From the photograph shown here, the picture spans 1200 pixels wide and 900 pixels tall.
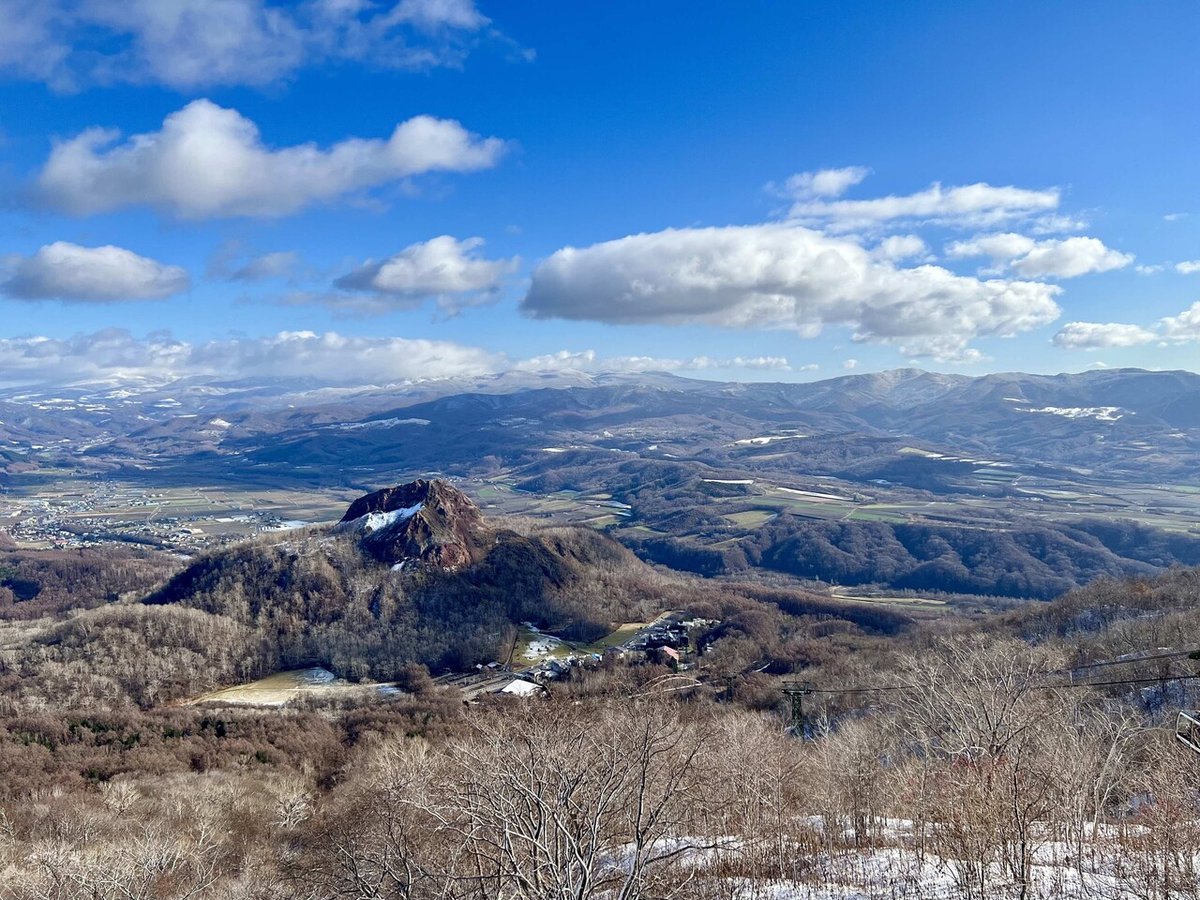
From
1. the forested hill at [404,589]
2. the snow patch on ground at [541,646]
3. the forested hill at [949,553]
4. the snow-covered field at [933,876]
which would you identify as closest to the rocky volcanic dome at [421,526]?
the forested hill at [404,589]

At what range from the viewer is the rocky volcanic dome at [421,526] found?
3814 inches

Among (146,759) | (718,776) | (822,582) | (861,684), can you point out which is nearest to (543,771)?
(718,776)

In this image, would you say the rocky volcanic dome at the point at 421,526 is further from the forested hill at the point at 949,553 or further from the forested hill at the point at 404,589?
the forested hill at the point at 949,553

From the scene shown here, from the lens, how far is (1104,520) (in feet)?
589

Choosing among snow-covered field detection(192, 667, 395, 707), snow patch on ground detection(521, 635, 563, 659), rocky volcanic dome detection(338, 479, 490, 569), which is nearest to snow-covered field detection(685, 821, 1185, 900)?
snow-covered field detection(192, 667, 395, 707)

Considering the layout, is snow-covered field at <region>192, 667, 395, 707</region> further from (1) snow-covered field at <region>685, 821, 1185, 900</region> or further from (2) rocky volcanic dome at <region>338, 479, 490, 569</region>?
(1) snow-covered field at <region>685, 821, 1185, 900</region>

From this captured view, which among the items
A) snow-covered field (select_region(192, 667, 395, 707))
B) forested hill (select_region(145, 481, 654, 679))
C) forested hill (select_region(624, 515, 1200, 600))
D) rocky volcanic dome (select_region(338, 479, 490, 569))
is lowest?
forested hill (select_region(624, 515, 1200, 600))

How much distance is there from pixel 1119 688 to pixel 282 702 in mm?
68153

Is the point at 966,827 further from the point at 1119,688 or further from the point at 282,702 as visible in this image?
the point at 282,702

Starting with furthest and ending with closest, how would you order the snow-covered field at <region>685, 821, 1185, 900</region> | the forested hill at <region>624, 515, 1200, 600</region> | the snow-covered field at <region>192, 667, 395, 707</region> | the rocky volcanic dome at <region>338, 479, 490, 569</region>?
1. the forested hill at <region>624, 515, 1200, 600</region>
2. the rocky volcanic dome at <region>338, 479, 490, 569</region>
3. the snow-covered field at <region>192, 667, 395, 707</region>
4. the snow-covered field at <region>685, 821, 1185, 900</region>

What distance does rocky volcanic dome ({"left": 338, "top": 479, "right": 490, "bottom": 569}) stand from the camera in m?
96.9

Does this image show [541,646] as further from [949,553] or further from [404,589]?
[949,553]

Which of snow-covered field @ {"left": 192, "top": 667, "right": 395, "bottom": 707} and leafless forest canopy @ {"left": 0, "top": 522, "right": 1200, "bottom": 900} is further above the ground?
leafless forest canopy @ {"left": 0, "top": 522, "right": 1200, "bottom": 900}

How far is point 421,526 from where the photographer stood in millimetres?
100625
